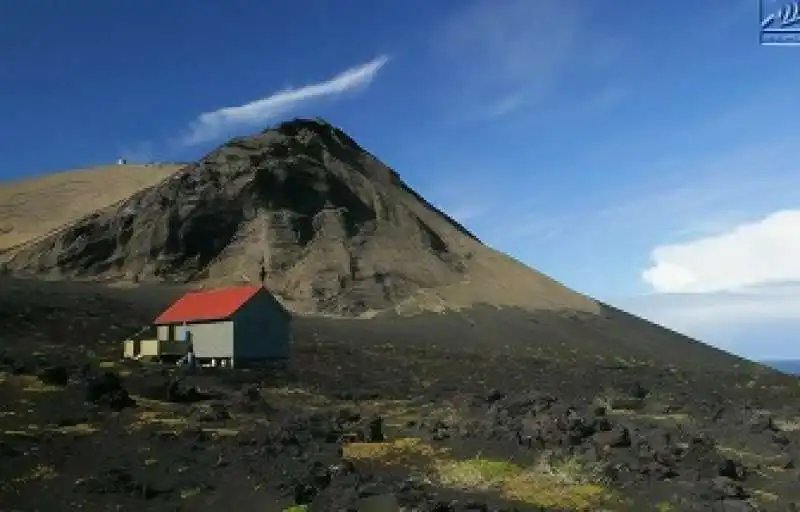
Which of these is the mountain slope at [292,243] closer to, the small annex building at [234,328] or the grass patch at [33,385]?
the small annex building at [234,328]

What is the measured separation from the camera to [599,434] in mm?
21484

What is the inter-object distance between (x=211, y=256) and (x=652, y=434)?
103154 millimetres

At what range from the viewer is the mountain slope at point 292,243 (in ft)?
364

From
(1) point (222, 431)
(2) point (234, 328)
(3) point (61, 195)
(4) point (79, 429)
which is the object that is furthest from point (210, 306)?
(3) point (61, 195)

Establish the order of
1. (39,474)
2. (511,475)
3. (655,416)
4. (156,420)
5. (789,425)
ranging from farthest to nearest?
(655,416) → (789,425) → (156,420) → (511,475) → (39,474)

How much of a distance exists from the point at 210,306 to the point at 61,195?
12845 cm

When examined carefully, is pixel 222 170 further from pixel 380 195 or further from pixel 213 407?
pixel 213 407

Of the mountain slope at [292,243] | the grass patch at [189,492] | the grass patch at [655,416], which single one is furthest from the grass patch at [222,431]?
the mountain slope at [292,243]

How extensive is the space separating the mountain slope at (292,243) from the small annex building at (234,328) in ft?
170

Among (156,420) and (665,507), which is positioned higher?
(156,420)

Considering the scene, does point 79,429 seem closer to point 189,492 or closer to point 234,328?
point 189,492

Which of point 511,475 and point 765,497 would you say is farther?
point 511,475

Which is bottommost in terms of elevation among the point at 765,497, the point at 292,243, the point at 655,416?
the point at 765,497

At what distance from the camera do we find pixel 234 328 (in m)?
49.6
